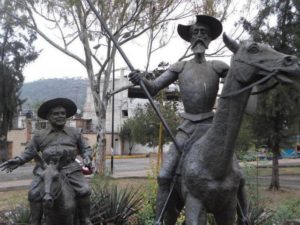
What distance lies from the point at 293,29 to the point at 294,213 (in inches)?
381

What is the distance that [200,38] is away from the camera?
456 centimetres

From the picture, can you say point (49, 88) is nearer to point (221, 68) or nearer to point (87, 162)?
point (87, 162)

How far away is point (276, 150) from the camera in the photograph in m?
18.2

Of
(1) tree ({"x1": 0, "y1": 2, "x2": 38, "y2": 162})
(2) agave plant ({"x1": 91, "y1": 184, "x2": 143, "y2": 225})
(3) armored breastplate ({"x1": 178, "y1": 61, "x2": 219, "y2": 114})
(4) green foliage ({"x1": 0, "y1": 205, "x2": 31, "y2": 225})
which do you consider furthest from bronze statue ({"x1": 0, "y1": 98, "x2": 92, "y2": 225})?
(1) tree ({"x1": 0, "y1": 2, "x2": 38, "y2": 162})

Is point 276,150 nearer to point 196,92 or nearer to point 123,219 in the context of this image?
point 123,219

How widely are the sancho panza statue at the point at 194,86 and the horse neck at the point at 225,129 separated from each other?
33 centimetres

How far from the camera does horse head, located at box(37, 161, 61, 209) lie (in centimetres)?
520

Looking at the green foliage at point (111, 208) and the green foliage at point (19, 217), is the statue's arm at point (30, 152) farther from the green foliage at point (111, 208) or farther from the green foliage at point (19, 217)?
the green foliage at point (19, 217)

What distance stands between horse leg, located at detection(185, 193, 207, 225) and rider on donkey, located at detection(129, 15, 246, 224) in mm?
361

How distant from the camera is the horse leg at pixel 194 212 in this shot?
155 inches

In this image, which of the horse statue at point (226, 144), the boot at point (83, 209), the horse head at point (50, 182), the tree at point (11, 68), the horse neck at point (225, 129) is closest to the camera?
the horse statue at point (226, 144)

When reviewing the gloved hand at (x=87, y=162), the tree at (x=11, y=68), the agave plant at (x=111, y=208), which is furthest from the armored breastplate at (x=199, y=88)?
the tree at (x=11, y=68)

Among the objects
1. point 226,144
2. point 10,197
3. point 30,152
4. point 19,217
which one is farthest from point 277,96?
point 226,144

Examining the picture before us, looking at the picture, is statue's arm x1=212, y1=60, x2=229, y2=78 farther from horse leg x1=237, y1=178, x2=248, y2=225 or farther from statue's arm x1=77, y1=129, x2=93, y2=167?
statue's arm x1=77, y1=129, x2=93, y2=167
